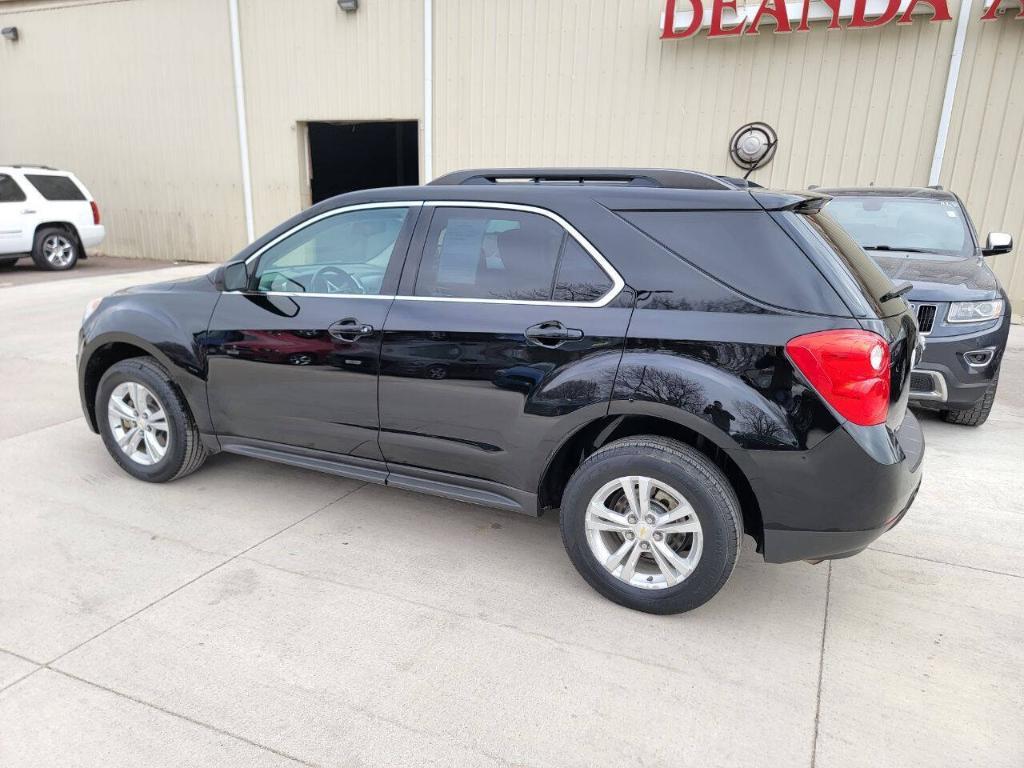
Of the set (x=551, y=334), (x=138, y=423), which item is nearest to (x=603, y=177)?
(x=551, y=334)

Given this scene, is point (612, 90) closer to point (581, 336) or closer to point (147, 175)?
point (581, 336)

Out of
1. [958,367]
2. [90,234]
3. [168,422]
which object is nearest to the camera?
[168,422]

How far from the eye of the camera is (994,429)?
5164mm

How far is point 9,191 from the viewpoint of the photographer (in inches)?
467

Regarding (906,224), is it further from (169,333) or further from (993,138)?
(169,333)

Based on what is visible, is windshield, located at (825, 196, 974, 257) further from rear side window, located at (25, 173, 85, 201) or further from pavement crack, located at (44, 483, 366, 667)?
rear side window, located at (25, 173, 85, 201)

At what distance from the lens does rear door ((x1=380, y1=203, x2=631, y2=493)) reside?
282 centimetres

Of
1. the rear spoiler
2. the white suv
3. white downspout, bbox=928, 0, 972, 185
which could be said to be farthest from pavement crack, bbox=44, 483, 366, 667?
the white suv

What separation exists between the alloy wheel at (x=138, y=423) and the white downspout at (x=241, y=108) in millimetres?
10435

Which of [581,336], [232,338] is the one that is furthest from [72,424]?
[581,336]

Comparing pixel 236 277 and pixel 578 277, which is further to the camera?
pixel 236 277

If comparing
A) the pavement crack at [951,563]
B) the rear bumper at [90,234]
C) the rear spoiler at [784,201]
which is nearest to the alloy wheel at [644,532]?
the rear spoiler at [784,201]

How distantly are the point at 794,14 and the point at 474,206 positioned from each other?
26.6ft

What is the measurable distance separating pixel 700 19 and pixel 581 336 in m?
8.44
